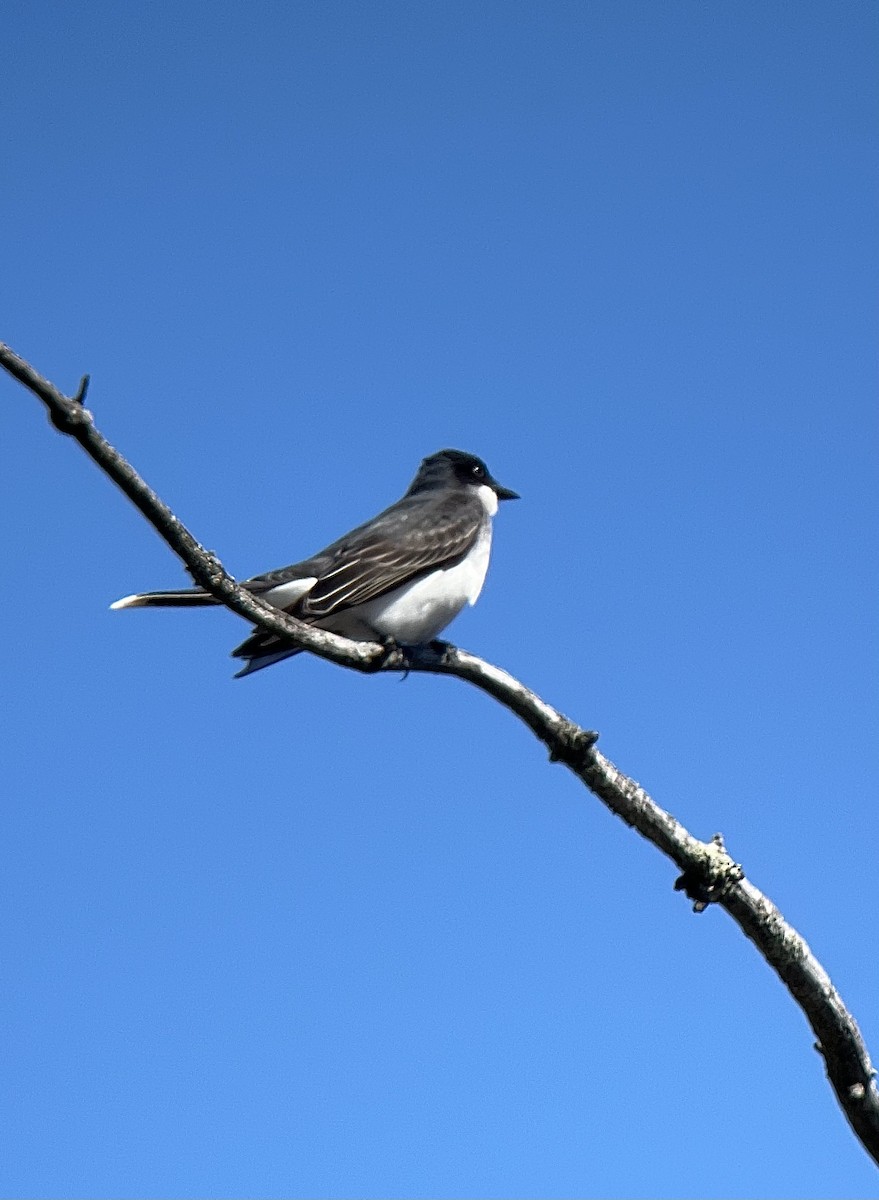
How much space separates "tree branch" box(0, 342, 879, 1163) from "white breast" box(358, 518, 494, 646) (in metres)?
2.23

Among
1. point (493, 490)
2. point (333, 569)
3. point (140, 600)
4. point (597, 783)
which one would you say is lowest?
point (597, 783)

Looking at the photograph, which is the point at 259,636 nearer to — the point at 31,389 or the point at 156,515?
the point at 156,515

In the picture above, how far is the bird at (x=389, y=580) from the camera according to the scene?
8008mm

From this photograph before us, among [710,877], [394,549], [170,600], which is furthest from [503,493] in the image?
[710,877]

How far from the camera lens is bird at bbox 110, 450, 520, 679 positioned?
8.01 meters

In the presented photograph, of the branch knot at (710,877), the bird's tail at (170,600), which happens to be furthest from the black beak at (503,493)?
the branch knot at (710,877)

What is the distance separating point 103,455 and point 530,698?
2157 mm

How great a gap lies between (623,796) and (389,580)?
10.3 feet

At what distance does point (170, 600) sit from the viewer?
670 cm

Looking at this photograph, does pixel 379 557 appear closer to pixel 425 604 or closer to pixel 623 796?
pixel 425 604

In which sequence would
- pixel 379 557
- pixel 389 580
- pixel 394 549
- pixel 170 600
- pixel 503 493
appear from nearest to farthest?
pixel 170 600, pixel 389 580, pixel 379 557, pixel 394 549, pixel 503 493

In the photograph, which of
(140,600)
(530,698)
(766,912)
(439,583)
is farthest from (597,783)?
(439,583)

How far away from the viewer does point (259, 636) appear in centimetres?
755

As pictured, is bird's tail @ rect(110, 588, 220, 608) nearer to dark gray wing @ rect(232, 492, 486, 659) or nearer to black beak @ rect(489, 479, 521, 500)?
dark gray wing @ rect(232, 492, 486, 659)
